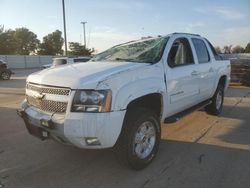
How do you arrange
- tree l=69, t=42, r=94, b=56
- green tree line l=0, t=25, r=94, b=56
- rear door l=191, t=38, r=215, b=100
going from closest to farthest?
rear door l=191, t=38, r=215, b=100
tree l=69, t=42, r=94, b=56
green tree line l=0, t=25, r=94, b=56

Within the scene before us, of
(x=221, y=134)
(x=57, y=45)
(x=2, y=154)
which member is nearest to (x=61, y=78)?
(x=2, y=154)

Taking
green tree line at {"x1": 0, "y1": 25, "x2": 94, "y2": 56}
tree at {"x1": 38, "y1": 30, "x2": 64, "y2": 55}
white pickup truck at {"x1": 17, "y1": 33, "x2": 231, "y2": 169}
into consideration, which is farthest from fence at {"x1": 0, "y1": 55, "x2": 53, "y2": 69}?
white pickup truck at {"x1": 17, "y1": 33, "x2": 231, "y2": 169}

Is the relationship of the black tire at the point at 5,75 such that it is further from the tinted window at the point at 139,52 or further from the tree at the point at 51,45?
the tree at the point at 51,45

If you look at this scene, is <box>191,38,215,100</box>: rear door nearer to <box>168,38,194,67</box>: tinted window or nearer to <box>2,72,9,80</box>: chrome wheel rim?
<box>168,38,194,67</box>: tinted window

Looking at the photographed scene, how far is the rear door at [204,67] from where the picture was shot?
6.35 metres

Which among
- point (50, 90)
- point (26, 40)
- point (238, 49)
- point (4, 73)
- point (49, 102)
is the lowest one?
point (4, 73)

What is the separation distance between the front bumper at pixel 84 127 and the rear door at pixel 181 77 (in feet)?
4.52

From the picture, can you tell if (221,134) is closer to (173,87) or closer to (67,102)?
(173,87)

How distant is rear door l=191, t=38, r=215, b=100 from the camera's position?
20.8 ft

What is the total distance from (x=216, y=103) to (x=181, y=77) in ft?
8.48

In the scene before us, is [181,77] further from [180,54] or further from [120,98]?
[120,98]

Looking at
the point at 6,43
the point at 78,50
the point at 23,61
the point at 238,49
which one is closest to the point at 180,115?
the point at 23,61

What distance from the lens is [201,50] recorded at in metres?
6.74

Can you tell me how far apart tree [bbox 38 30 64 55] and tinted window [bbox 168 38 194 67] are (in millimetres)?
85050
